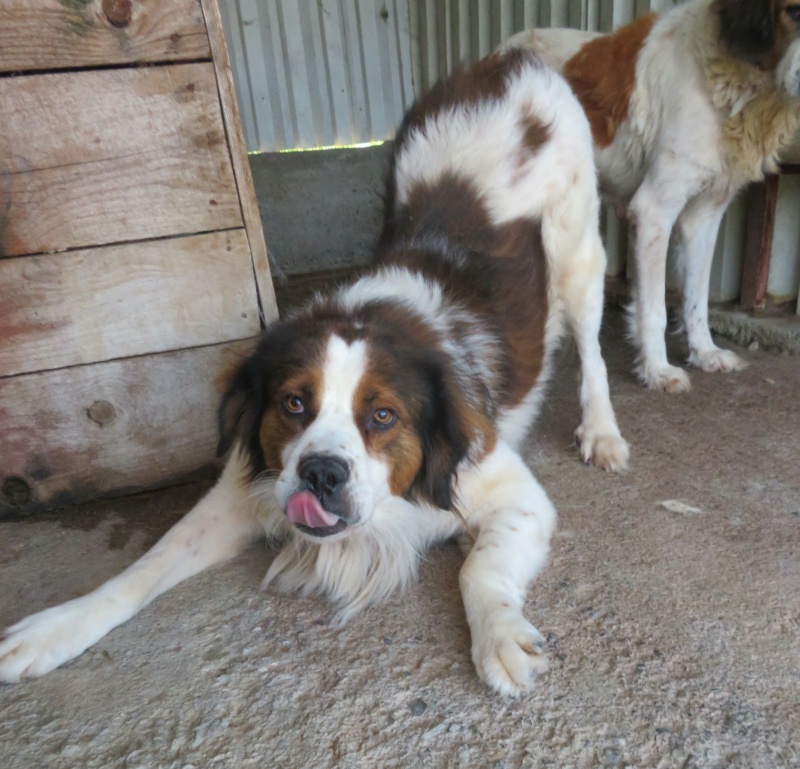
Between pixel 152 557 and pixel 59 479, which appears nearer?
pixel 152 557

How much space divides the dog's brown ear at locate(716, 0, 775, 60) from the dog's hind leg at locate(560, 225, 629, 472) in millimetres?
969

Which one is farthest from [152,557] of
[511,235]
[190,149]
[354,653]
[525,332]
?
[511,235]

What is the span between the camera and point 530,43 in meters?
3.81

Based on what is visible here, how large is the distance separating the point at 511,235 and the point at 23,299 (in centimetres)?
168

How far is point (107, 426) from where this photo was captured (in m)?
2.47

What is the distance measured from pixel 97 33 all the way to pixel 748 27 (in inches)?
100

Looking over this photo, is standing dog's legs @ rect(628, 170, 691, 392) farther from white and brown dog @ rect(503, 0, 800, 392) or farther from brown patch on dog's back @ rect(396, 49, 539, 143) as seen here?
brown patch on dog's back @ rect(396, 49, 539, 143)

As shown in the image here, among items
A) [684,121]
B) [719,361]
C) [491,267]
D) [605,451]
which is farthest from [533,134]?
[719,361]

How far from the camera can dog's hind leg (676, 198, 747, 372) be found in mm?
3518

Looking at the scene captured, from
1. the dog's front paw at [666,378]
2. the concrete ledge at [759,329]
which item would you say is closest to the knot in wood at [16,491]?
the dog's front paw at [666,378]

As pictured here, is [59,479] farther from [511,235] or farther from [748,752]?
[748,752]

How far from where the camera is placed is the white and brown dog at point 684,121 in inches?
117

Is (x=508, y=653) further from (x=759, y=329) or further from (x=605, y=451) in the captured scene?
(x=759, y=329)

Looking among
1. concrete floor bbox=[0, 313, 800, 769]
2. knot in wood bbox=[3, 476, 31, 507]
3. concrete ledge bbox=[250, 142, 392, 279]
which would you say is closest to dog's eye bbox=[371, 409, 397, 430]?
concrete floor bbox=[0, 313, 800, 769]
